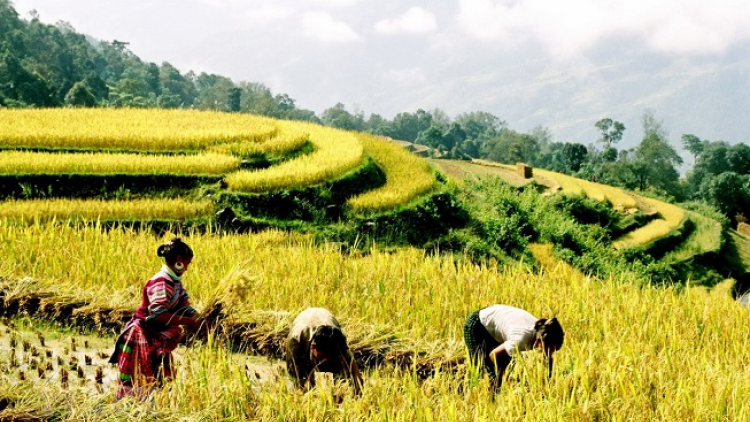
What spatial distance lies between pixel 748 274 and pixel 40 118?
70.6 ft

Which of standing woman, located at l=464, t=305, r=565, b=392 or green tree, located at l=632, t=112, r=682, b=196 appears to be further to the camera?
green tree, located at l=632, t=112, r=682, b=196

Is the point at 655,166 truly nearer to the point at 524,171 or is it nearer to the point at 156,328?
the point at 524,171

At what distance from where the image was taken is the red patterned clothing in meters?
3.78

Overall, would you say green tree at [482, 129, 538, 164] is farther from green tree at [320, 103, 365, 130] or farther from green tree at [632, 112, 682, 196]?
green tree at [320, 103, 365, 130]

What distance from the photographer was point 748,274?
22.8m

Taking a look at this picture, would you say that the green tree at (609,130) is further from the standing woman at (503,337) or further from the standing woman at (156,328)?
the standing woman at (156,328)

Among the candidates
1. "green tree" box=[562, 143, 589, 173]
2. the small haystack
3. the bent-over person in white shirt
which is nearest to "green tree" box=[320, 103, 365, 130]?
"green tree" box=[562, 143, 589, 173]

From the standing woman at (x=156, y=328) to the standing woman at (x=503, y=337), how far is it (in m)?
1.67

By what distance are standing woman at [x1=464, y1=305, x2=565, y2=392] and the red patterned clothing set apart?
168cm

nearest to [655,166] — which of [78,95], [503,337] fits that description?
[78,95]

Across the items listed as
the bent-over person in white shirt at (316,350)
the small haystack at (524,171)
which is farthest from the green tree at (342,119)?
the bent-over person in white shirt at (316,350)

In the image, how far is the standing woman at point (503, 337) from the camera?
354cm

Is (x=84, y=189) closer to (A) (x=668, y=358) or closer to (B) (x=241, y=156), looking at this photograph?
(B) (x=241, y=156)

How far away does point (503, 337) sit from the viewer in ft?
12.9
